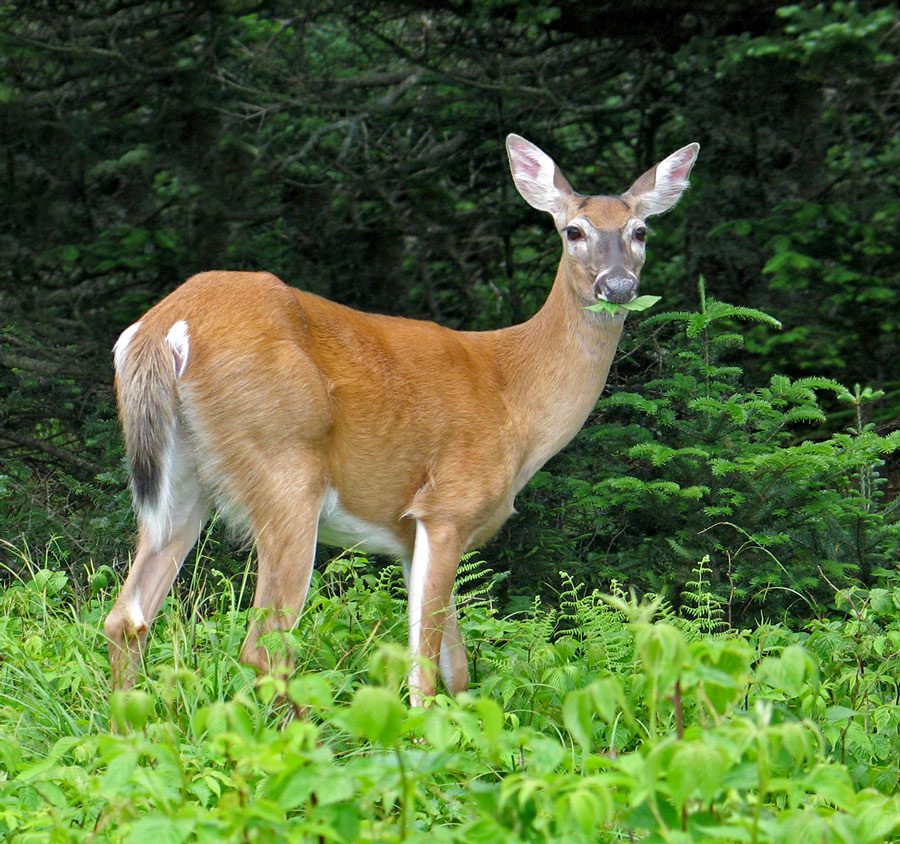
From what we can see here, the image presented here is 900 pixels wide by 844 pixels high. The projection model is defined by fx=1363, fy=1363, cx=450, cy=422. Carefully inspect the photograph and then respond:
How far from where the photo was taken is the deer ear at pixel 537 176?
5664 mm

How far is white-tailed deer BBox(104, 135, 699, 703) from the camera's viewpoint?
441cm

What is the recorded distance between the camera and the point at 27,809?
3213mm

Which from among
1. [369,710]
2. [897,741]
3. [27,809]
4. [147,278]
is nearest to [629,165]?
[147,278]

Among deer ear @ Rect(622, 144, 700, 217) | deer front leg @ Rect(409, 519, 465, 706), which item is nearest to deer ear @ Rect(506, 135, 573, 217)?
deer ear @ Rect(622, 144, 700, 217)

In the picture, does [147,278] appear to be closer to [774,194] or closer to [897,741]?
[774,194]

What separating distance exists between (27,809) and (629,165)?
6.90 m

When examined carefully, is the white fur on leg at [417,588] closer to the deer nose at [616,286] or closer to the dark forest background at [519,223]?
the deer nose at [616,286]

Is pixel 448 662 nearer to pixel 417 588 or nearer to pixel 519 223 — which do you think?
pixel 417 588

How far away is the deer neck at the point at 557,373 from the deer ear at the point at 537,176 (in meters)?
0.37

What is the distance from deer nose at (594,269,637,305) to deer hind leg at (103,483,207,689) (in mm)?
1642

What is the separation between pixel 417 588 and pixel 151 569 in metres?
0.92

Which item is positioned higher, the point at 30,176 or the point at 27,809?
→ the point at 30,176

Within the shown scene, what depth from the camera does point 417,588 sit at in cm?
477

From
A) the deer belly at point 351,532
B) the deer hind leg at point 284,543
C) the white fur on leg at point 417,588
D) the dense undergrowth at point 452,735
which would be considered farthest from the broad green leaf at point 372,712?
the deer belly at point 351,532
